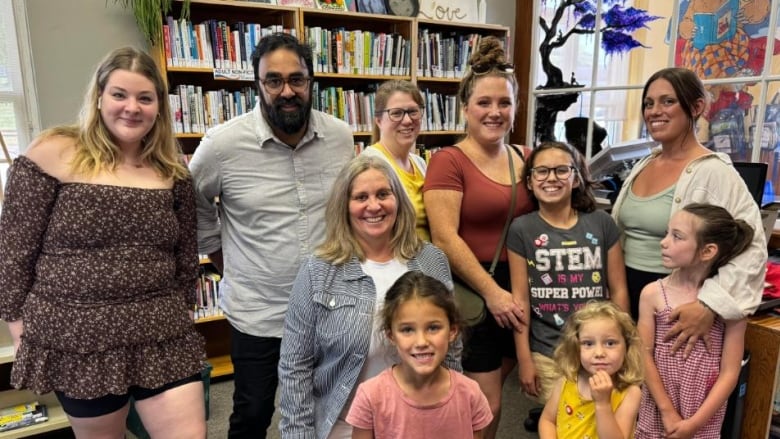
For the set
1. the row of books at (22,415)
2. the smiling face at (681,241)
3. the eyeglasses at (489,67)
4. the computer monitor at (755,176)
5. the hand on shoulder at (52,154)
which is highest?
the eyeglasses at (489,67)

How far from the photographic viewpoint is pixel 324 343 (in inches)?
55.7

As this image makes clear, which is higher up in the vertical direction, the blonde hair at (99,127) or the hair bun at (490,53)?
the hair bun at (490,53)

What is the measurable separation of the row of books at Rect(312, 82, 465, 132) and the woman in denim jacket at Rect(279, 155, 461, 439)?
1.95 metres

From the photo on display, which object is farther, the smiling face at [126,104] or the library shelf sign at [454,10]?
the library shelf sign at [454,10]

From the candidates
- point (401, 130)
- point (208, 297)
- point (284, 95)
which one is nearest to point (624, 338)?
point (401, 130)

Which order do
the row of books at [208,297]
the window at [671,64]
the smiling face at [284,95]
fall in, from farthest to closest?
the row of books at [208,297] → the window at [671,64] → the smiling face at [284,95]

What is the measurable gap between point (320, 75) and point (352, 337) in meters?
2.28

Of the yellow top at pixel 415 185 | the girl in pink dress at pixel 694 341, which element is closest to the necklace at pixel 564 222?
the girl in pink dress at pixel 694 341

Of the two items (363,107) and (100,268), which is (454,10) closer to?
(363,107)

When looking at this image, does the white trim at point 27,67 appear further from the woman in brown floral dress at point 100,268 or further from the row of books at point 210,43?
the woman in brown floral dress at point 100,268

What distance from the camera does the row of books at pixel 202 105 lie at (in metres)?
2.99

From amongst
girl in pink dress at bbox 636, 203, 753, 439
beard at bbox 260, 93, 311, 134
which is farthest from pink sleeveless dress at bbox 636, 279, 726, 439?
beard at bbox 260, 93, 311, 134

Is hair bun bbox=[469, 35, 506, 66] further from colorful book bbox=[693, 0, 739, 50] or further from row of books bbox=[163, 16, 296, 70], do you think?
colorful book bbox=[693, 0, 739, 50]

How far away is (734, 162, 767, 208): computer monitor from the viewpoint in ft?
6.86
